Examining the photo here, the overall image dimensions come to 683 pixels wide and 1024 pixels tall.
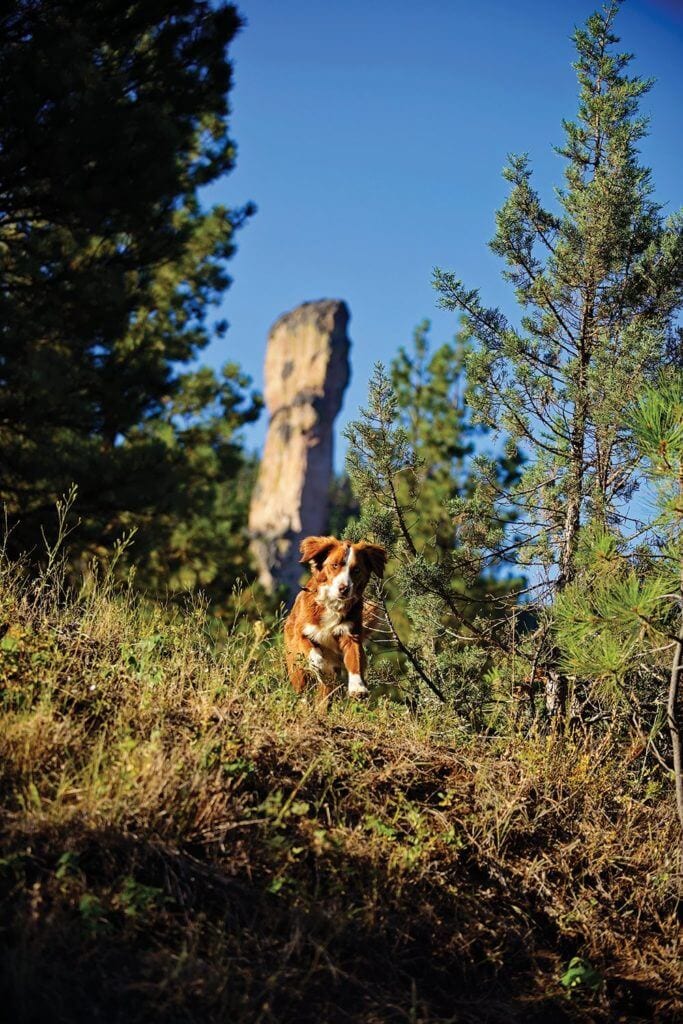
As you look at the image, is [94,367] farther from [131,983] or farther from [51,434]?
[131,983]

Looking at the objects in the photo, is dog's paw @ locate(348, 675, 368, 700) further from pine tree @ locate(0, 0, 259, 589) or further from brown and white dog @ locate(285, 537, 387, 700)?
pine tree @ locate(0, 0, 259, 589)

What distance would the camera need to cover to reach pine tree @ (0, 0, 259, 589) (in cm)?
1142

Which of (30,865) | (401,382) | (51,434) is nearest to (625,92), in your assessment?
(30,865)

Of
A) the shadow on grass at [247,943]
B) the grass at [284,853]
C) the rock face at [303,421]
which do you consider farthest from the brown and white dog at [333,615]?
the rock face at [303,421]

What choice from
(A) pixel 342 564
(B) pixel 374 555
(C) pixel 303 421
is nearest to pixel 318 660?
(A) pixel 342 564

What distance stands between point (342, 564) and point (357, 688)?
0.91 metres

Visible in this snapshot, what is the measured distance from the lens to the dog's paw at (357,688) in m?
6.68

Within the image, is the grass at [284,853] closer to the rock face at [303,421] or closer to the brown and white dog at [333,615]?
the brown and white dog at [333,615]

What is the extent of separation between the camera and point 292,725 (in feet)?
18.0

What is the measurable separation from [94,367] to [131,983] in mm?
11636

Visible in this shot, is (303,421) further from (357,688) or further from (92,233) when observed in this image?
(357,688)

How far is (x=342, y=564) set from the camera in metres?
6.98

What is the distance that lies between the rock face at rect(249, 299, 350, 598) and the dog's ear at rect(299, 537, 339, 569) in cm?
4225

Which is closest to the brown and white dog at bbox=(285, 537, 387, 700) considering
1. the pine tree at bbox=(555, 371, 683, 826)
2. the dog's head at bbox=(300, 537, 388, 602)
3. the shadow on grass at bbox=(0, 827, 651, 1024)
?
the dog's head at bbox=(300, 537, 388, 602)
